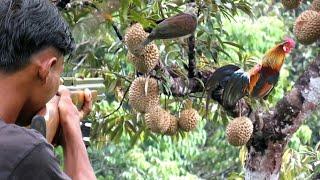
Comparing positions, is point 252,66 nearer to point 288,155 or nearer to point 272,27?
point 288,155

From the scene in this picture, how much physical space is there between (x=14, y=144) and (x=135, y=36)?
99 cm

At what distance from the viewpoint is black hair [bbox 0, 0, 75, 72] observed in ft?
3.25

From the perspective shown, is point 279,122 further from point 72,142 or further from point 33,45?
point 33,45

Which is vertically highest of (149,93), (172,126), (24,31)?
(24,31)

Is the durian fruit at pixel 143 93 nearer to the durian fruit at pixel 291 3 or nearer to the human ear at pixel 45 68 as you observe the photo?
the durian fruit at pixel 291 3

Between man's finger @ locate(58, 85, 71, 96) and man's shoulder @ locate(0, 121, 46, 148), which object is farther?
man's finger @ locate(58, 85, 71, 96)

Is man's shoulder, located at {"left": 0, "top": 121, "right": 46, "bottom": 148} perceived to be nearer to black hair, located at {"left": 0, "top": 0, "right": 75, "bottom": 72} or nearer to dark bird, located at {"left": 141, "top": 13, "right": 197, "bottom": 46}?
black hair, located at {"left": 0, "top": 0, "right": 75, "bottom": 72}

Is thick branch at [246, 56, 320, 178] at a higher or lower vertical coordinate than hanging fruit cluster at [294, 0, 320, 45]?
lower

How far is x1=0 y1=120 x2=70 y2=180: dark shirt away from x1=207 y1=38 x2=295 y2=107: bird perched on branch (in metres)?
1.08

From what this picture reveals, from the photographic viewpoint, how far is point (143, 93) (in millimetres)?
2002

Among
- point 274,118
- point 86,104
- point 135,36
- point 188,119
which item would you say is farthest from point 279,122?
point 86,104

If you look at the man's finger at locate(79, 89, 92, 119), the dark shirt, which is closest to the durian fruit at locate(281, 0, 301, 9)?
the man's finger at locate(79, 89, 92, 119)

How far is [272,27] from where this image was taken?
4789mm

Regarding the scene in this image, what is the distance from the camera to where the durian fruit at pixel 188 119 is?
6.97ft
